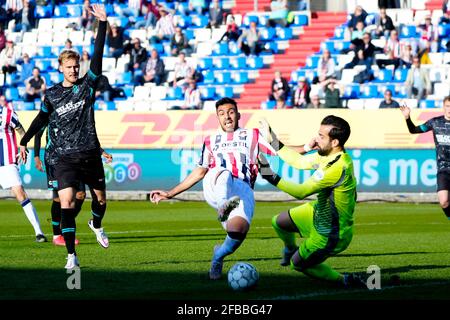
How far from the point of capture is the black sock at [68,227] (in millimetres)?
12320

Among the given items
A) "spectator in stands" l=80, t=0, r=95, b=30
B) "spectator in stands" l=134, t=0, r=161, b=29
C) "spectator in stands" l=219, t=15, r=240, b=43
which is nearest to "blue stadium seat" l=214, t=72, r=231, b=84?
"spectator in stands" l=219, t=15, r=240, b=43

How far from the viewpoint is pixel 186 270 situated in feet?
40.7

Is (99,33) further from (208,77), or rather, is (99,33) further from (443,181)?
(208,77)

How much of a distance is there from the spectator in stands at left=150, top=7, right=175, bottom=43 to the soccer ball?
25.1 meters

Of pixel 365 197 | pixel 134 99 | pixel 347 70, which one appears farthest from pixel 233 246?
pixel 134 99

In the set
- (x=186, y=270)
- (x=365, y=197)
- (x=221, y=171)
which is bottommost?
(x=365, y=197)

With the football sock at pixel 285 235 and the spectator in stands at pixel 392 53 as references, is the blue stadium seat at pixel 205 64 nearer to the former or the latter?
the spectator in stands at pixel 392 53

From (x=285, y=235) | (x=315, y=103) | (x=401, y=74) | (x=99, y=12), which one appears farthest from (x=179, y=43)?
(x=285, y=235)

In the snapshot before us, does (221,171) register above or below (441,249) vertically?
above

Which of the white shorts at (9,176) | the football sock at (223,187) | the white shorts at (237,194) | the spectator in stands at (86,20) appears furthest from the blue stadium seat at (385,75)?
the football sock at (223,187)

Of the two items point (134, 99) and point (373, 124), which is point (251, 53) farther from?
point (373, 124)

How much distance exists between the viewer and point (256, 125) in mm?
27594

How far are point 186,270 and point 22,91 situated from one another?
23.3 metres

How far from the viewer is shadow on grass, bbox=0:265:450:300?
10055mm
